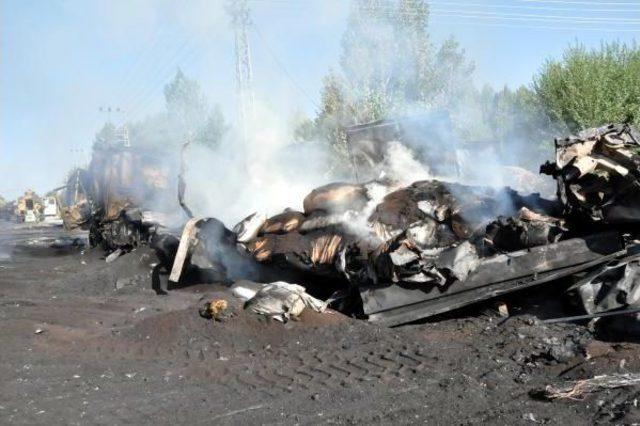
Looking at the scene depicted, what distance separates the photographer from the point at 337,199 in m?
6.49

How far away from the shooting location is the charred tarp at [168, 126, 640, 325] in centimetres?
518

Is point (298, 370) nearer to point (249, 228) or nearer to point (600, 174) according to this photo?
point (249, 228)

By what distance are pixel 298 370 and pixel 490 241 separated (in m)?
2.32

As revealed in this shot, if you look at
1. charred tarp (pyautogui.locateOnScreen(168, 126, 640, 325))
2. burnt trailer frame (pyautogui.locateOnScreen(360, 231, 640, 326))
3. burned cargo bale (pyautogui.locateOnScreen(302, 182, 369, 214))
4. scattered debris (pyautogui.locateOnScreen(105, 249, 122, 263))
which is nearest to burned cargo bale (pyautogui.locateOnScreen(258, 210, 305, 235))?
burned cargo bale (pyautogui.locateOnScreen(302, 182, 369, 214))

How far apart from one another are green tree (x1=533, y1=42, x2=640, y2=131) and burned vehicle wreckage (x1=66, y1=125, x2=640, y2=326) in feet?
38.8

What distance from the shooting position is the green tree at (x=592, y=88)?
650 inches

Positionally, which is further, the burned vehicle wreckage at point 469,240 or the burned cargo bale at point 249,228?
the burned cargo bale at point 249,228

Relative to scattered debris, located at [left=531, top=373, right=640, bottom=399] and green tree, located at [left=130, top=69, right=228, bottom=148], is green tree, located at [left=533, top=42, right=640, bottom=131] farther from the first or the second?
scattered debris, located at [left=531, top=373, right=640, bottom=399]

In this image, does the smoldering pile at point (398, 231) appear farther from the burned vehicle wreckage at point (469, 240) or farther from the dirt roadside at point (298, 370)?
the dirt roadside at point (298, 370)

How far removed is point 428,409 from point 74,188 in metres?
12.9

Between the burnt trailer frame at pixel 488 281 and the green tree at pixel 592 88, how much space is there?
1233 centimetres

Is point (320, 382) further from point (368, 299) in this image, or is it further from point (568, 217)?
point (568, 217)

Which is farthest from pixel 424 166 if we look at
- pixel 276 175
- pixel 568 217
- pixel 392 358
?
pixel 392 358

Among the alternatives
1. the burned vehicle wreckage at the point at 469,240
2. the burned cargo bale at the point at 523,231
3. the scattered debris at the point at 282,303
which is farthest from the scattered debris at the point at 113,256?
→ the burned cargo bale at the point at 523,231
